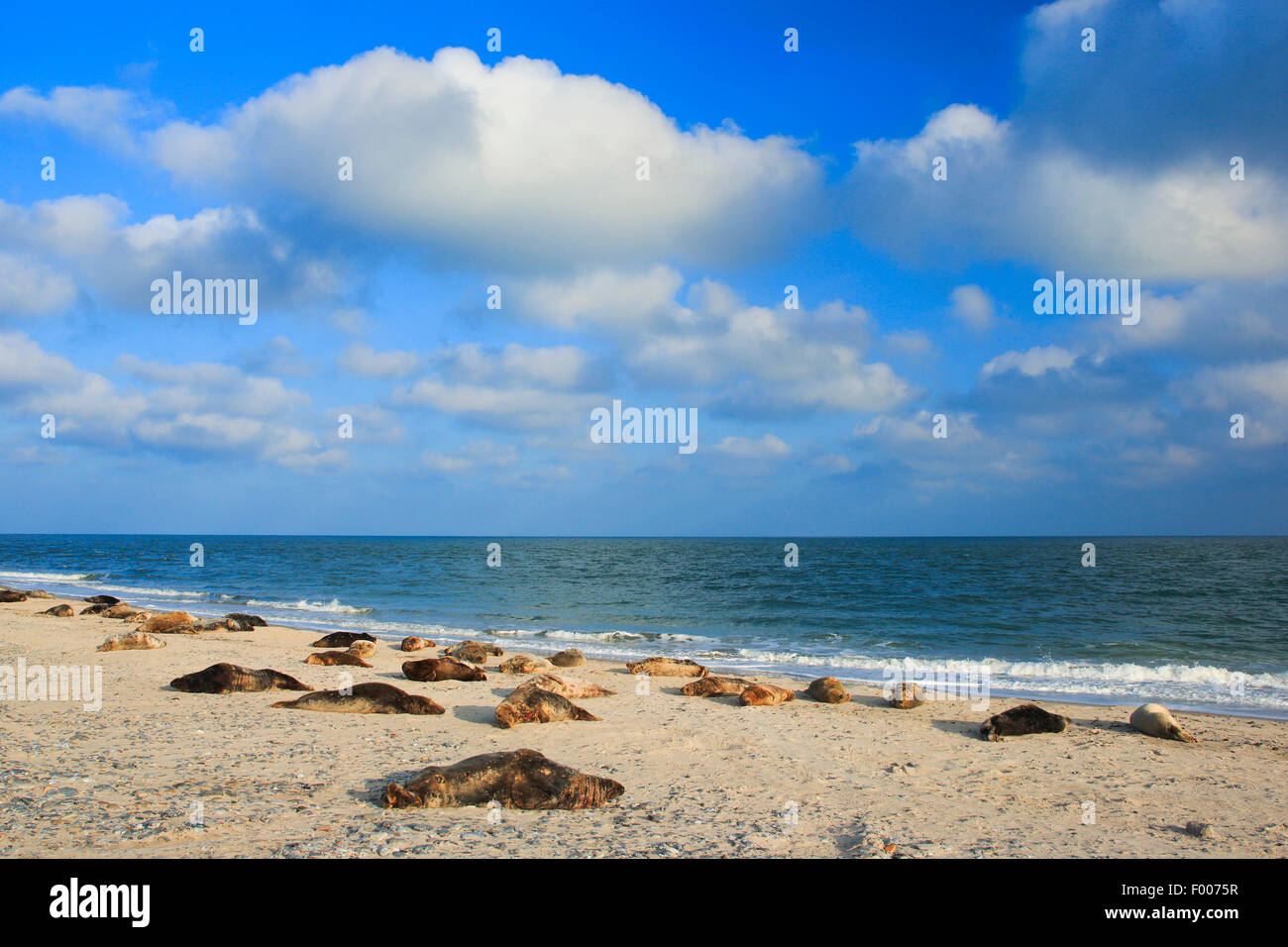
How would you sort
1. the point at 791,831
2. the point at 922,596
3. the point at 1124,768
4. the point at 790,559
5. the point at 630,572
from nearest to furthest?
the point at 791,831, the point at 1124,768, the point at 922,596, the point at 630,572, the point at 790,559

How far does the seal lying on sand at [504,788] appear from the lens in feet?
21.4

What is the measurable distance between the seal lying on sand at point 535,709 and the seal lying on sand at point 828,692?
4.47 metres

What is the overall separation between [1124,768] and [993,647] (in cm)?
1386

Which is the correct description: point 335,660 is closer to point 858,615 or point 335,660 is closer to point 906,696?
point 906,696

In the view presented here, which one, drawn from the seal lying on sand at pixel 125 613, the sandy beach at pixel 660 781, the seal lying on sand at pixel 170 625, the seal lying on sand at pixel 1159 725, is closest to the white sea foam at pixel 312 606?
the seal lying on sand at pixel 125 613

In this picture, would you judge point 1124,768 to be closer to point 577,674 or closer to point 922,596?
point 577,674

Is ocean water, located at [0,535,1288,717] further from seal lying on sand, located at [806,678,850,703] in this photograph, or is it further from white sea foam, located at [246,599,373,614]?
seal lying on sand, located at [806,678,850,703]

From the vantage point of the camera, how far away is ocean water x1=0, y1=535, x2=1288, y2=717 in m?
18.1

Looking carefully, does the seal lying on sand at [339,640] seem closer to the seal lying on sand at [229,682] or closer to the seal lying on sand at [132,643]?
the seal lying on sand at [132,643]

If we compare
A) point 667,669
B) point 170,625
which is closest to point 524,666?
point 667,669

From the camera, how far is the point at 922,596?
3719cm

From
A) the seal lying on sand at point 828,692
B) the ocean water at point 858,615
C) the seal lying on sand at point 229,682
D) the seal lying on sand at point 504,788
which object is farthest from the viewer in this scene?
the ocean water at point 858,615

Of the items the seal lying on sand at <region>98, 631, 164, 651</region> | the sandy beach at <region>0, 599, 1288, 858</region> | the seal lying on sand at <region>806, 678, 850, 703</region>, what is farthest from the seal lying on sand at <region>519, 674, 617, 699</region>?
the seal lying on sand at <region>98, 631, 164, 651</region>
